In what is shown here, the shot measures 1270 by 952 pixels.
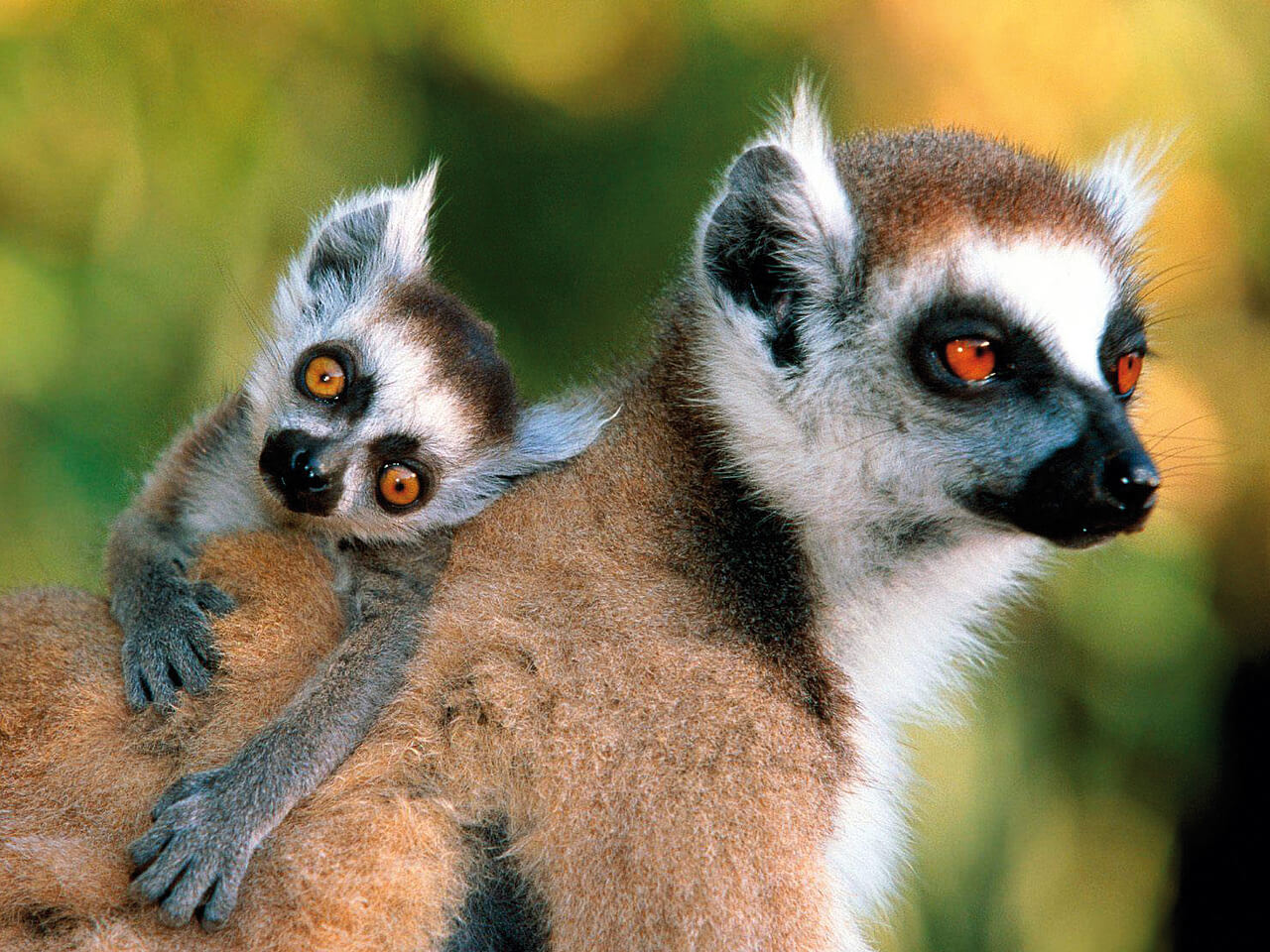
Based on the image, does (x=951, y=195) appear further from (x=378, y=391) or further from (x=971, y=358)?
(x=378, y=391)

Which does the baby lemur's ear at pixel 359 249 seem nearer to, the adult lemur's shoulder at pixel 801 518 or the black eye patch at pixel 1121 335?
the adult lemur's shoulder at pixel 801 518

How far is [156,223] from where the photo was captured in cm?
332

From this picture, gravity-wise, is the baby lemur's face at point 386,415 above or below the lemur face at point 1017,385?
below

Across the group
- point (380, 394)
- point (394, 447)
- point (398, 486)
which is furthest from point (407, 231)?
point (398, 486)

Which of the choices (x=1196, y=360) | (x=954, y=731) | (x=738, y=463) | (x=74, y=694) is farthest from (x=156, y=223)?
(x=1196, y=360)

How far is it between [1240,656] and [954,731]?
3.03ft

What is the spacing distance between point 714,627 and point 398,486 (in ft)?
2.65

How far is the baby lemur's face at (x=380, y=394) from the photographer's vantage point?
7.87 feet

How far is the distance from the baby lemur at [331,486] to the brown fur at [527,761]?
66 mm

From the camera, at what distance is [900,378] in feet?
6.84

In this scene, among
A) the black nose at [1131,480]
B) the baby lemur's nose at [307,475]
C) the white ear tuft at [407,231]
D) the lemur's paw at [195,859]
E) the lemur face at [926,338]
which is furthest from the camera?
the white ear tuft at [407,231]

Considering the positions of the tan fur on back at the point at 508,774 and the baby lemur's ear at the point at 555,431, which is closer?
the tan fur on back at the point at 508,774

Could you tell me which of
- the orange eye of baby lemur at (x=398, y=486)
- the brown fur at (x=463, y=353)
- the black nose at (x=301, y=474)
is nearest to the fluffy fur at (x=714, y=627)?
the black nose at (x=301, y=474)

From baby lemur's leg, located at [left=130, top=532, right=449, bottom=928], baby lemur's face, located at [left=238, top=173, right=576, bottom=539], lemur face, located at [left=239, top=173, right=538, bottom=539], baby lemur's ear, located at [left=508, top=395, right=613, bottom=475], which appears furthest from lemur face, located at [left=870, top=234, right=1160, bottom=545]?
baby lemur's leg, located at [left=130, top=532, right=449, bottom=928]
